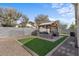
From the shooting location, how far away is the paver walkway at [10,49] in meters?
3.58

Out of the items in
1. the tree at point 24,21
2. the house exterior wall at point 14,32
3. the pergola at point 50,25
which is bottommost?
the house exterior wall at point 14,32

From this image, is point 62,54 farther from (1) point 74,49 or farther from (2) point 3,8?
(2) point 3,8

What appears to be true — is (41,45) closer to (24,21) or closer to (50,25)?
(50,25)

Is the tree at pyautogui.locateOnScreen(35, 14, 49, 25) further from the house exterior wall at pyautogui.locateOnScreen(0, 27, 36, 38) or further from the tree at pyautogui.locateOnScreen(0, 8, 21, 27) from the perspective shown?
the tree at pyautogui.locateOnScreen(0, 8, 21, 27)

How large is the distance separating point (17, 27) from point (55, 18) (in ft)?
2.36

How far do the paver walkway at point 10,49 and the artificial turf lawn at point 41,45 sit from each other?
0.14 meters

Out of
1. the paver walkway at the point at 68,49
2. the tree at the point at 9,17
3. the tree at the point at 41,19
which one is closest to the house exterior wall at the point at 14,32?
the tree at the point at 9,17

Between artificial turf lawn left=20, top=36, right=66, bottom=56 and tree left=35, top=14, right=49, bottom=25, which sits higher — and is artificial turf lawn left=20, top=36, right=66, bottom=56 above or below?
below

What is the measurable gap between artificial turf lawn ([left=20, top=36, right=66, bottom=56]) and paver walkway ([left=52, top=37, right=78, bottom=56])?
4.2 inches

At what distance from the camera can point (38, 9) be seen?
142 inches

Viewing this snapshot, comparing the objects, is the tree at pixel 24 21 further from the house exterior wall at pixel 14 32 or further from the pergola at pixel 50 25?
the pergola at pixel 50 25

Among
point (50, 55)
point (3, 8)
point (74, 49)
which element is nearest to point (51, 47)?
point (50, 55)

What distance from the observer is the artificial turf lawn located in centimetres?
360

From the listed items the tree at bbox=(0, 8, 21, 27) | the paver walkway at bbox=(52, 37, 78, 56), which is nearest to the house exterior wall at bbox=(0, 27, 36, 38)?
the tree at bbox=(0, 8, 21, 27)
